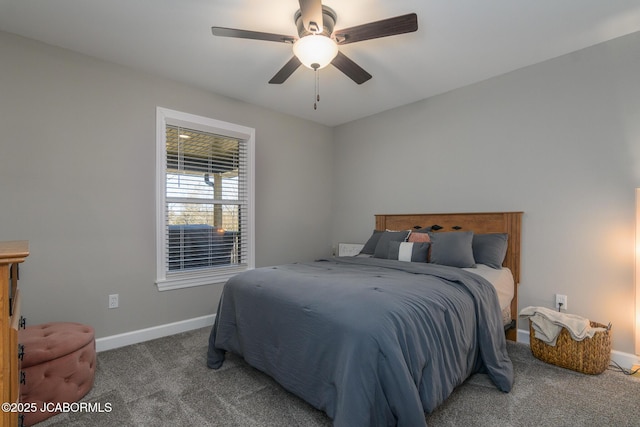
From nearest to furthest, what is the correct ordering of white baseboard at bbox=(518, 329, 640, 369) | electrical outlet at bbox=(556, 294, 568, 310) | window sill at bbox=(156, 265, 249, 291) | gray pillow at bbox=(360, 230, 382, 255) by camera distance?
white baseboard at bbox=(518, 329, 640, 369), electrical outlet at bbox=(556, 294, 568, 310), window sill at bbox=(156, 265, 249, 291), gray pillow at bbox=(360, 230, 382, 255)

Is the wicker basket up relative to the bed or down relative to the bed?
down

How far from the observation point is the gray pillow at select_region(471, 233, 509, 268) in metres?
2.77

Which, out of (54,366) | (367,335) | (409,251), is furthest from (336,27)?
(54,366)

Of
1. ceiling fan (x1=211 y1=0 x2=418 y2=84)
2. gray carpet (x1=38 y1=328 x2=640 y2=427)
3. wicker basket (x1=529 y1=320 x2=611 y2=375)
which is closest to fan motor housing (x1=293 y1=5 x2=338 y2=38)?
ceiling fan (x1=211 y1=0 x2=418 y2=84)

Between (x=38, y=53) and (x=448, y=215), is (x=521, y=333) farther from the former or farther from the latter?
(x=38, y=53)

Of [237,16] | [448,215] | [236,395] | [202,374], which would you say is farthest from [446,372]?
[237,16]

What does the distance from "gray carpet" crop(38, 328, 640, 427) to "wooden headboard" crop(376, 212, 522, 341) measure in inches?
31.0

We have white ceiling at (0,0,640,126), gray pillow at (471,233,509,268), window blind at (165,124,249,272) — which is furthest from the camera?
window blind at (165,124,249,272)

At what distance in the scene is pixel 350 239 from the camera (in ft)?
14.6

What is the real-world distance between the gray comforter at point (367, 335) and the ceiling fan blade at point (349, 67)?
149 cm

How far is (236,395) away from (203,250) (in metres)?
1.78

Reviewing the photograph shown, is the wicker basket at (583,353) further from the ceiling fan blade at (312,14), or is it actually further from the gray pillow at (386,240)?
the ceiling fan blade at (312,14)

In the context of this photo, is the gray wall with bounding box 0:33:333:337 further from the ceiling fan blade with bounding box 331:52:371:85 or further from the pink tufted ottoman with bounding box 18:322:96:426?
the ceiling fan blade with bounding box 331:52:371:85

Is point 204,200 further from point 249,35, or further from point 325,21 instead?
point 325,21
